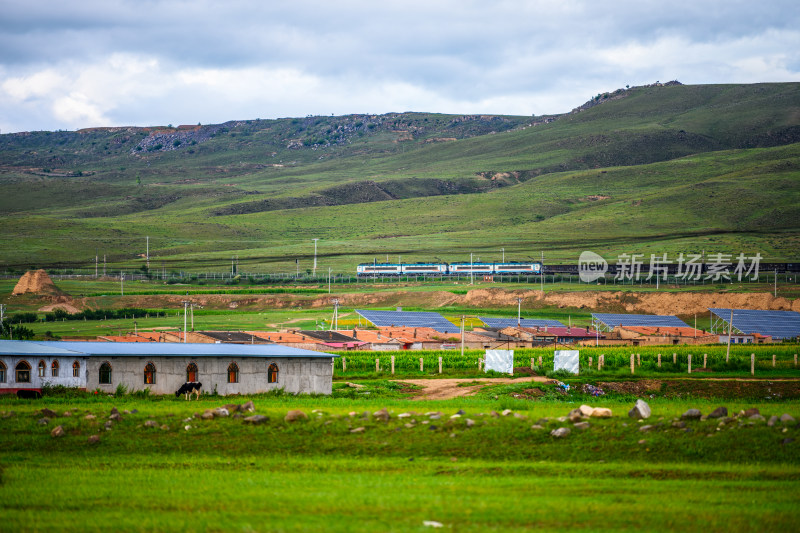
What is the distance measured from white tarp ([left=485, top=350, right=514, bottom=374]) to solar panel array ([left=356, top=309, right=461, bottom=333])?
2505cm

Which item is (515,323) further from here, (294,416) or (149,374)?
(294,416)

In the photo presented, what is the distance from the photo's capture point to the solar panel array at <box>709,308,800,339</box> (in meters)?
67.9

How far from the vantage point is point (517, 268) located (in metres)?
122

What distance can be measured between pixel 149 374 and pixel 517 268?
9415cm

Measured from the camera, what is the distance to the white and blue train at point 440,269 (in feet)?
403

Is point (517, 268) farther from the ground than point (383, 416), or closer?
farther from the ground

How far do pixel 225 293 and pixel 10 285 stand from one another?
25928 mm

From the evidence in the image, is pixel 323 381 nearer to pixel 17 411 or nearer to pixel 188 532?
pixel 17 411

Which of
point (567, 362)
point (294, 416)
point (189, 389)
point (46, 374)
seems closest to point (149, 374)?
point (189, 389)

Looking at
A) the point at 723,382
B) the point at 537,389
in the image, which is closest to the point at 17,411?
the point at 537,389

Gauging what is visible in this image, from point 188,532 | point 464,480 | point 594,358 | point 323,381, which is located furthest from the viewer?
point 594,358

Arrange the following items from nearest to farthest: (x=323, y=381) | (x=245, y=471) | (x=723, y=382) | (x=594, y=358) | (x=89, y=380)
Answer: (x=245, y=471), (x=89, y=380), (x=323, y=381), (x=723, y=382), (x=594, y=358)

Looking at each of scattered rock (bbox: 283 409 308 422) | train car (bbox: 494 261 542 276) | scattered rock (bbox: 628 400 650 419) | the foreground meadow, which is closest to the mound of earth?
train car (bbox: 494 261 542 276)

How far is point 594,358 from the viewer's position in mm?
49031
